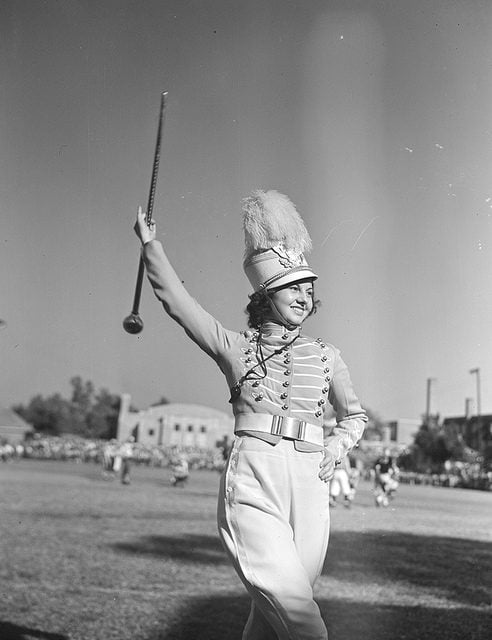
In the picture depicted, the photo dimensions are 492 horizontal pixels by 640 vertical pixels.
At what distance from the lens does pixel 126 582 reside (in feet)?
19.3

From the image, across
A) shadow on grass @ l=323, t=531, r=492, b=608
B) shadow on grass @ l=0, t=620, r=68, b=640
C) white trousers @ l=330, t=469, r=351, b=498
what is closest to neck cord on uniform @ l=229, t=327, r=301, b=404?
shadow on grass @ l=0, t=620, r=68, b=640

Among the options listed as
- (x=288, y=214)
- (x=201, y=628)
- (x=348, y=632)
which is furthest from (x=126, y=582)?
(x=288, y=214)

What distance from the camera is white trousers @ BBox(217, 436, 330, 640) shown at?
173 cm

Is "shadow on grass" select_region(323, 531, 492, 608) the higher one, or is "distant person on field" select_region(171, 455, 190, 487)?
"distant person on field" select_region(171, 455, 190, 487)

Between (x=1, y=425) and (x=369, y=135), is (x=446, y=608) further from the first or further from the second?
(x=1, y=425)

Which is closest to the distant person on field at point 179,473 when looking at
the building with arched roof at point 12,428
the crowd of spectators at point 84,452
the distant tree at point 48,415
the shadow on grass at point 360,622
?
the crowd of spectators at point 84,452

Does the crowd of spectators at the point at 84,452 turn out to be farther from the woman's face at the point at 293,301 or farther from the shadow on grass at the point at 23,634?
the woman's face at the point at 293,301

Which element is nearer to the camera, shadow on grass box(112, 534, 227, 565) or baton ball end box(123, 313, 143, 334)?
baton ball end box(123, 313, 143, 334)

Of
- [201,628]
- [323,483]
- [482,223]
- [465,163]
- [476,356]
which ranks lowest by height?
[201,628]

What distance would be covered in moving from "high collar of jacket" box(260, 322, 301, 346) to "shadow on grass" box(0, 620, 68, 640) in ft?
8.94

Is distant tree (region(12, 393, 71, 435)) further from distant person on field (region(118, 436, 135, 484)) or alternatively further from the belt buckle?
the belt buckle

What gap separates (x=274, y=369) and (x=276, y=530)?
397 millimetres

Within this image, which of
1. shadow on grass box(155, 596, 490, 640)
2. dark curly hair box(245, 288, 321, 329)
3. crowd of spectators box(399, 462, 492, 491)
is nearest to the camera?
dark curly hair box(245, 288, 321, 329)

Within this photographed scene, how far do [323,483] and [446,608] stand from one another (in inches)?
149
